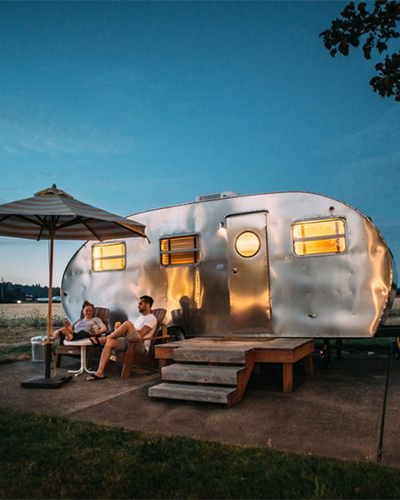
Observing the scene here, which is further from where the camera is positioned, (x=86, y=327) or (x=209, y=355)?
(x=86, y=327)

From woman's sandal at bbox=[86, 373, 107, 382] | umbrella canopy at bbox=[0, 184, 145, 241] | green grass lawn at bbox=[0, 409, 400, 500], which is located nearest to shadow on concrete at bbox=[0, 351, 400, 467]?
woman's sandal at bbox=[86, 373, 107, 382]

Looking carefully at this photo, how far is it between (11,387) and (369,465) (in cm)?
473

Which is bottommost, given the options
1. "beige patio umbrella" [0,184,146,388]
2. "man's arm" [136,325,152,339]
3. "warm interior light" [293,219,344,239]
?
"man's arm" [136,325,152,339]

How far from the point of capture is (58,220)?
629cm

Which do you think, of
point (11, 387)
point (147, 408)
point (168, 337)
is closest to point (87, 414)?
point (147, 408)

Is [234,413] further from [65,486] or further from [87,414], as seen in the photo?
[65,486]

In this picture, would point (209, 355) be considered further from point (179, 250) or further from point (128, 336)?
point (179, 250)

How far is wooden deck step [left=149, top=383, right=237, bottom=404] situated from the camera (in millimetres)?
4598

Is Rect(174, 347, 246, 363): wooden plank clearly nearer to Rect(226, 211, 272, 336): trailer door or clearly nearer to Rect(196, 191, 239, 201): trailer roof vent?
Rect(226, 211, 272, 336): trailer door

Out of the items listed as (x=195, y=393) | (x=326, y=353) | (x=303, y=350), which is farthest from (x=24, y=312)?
(x=195, y=393)

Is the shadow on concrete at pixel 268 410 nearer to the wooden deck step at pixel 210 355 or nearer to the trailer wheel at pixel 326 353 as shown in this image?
the trailer wheel at pixel 326 353

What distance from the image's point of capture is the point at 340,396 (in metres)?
5.06

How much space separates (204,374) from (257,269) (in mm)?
2334

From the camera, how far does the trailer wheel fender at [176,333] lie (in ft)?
24.3
